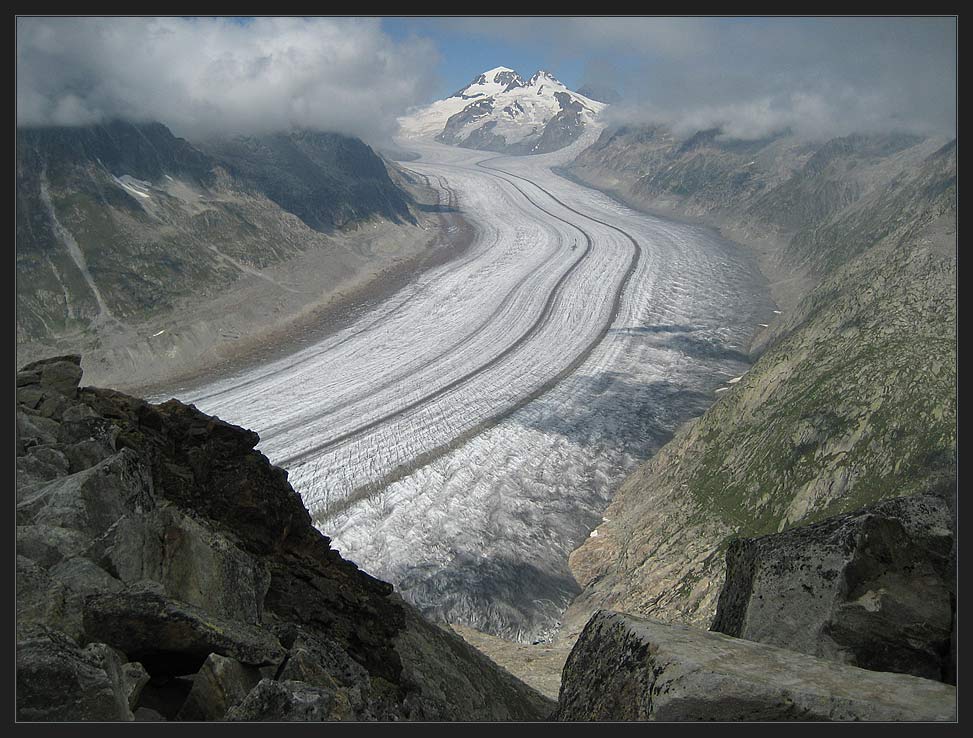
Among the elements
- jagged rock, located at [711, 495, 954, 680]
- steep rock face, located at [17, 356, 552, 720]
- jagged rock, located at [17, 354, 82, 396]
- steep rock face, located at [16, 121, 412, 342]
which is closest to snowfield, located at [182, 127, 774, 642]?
steep rock face, located at [16, 121, 412, 342]

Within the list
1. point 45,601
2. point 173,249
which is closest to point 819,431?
point 45,601

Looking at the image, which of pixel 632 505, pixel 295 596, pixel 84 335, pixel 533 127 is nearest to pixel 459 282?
pixel 84 335

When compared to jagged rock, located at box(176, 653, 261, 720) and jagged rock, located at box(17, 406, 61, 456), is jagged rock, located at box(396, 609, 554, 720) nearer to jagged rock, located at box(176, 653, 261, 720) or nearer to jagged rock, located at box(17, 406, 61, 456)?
jagged rock, located at box(176, 653, 261, 720)

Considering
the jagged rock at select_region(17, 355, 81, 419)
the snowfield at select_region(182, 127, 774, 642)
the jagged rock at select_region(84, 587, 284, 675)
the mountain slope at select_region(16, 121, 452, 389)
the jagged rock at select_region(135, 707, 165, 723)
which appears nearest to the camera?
the jagged rock at select_region(135, 707, 165, 723)

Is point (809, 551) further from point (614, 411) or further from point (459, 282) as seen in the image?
point (459, 282)

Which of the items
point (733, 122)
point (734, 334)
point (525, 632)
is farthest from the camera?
point (733, 122)
